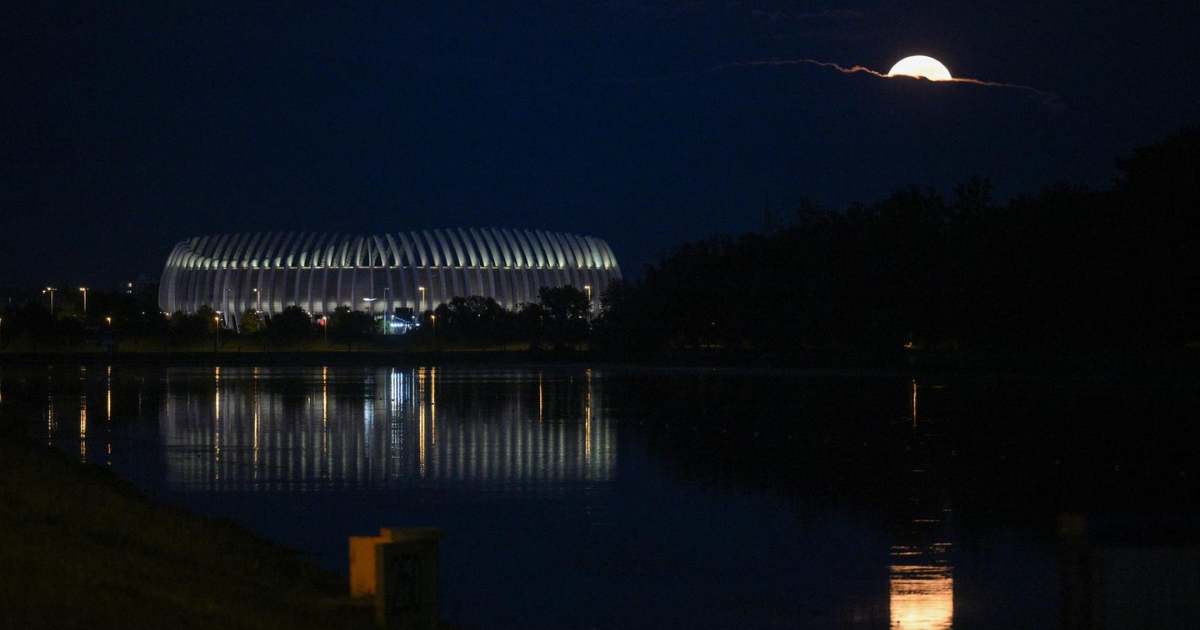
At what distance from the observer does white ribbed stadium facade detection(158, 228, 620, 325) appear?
10362 centimetres

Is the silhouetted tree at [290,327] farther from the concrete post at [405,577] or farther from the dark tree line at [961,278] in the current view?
the concrete post at [405,577]

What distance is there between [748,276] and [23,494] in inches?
1989

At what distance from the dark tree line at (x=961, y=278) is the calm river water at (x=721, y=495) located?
45.0 ft

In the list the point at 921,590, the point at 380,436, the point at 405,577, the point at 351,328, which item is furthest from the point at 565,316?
the point at 405,577

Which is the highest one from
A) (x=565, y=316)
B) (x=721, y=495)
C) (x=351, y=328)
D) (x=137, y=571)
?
(x=565, y=316)

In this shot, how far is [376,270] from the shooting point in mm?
103500

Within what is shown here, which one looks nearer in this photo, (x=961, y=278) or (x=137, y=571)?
(x=137, y=571)

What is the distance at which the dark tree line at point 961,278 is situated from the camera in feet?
137

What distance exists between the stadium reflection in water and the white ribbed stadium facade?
6883 centimetres

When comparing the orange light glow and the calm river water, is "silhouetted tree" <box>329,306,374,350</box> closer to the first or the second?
the calm river water

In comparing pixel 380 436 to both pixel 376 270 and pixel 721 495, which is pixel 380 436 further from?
pixel 376 270

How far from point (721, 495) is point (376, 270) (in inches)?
3617

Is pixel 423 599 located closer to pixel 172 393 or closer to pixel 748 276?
pixel 172 393

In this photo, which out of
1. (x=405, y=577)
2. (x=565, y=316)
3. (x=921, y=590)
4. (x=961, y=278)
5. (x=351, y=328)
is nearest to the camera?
(x=405, y=577)
